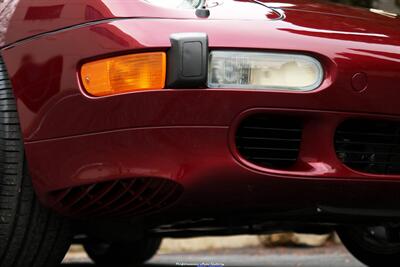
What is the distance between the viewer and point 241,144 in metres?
2.51

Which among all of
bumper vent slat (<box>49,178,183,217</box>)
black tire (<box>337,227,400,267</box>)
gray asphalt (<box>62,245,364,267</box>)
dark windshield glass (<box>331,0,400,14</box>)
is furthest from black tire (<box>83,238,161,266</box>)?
dark windshield glass (<box>331,0,400,14</box>)

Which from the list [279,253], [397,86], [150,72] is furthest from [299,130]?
[279,253]

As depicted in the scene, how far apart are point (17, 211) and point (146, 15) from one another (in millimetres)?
802

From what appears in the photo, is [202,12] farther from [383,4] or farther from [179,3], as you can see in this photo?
[383,4]

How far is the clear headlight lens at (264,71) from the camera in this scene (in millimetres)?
2422

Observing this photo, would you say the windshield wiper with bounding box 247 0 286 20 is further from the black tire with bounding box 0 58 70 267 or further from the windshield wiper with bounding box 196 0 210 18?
the black tire with bounding box 0 58 70 267

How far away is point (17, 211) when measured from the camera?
267 centimetres

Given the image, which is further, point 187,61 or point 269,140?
point 269,140

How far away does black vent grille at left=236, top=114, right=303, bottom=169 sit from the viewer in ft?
8.22

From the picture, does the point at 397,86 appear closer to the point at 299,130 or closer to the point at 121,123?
the point at 299,130

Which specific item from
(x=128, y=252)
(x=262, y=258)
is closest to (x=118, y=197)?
(x=128, y=252)

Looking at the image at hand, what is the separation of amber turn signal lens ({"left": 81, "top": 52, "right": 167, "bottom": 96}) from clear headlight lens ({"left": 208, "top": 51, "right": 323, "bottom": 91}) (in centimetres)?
16

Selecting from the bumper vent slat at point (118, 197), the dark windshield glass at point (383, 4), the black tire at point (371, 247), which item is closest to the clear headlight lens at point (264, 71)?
the bumper vent slat at point (118, 197)

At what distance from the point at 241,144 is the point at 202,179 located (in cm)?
18
